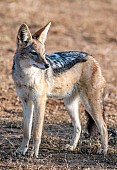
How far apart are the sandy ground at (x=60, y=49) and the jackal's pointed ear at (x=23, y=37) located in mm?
1480

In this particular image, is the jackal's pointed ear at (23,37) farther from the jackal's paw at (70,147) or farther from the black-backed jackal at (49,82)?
the jackal's paw at (70,147)

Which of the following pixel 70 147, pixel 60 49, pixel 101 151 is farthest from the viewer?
pixel 60 49

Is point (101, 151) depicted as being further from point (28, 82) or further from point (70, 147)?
point (28, 82)

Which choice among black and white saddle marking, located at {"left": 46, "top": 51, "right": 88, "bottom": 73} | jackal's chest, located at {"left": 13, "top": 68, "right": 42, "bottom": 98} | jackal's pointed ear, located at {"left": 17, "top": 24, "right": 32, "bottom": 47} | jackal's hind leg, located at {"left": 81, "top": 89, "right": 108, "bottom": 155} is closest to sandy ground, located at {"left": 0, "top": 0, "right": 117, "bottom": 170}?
jackal's hind leg, located at {"left": 81, "top": 89, "right": 108, "bottom": 155}

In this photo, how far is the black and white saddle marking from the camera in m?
8.82

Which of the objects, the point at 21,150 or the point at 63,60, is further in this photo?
the point at 63,60

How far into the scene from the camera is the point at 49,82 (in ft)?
28.3

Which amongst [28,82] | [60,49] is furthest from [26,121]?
[60,49]

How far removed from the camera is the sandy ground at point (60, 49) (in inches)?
325

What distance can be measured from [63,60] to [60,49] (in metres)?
7.88

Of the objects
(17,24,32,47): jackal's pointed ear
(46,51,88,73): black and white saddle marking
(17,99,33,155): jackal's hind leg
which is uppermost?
(17,24,32,47): jackal's pointed ear

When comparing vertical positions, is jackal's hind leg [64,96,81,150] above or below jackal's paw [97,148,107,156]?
above

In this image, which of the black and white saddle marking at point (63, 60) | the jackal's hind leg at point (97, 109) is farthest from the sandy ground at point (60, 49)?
the black and white saddle marking at point (63, 60)

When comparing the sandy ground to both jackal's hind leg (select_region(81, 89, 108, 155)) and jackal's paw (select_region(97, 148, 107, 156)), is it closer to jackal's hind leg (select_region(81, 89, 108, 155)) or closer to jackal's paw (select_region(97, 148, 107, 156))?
jackal's paw (select_region(97, 148, 107, 156))
